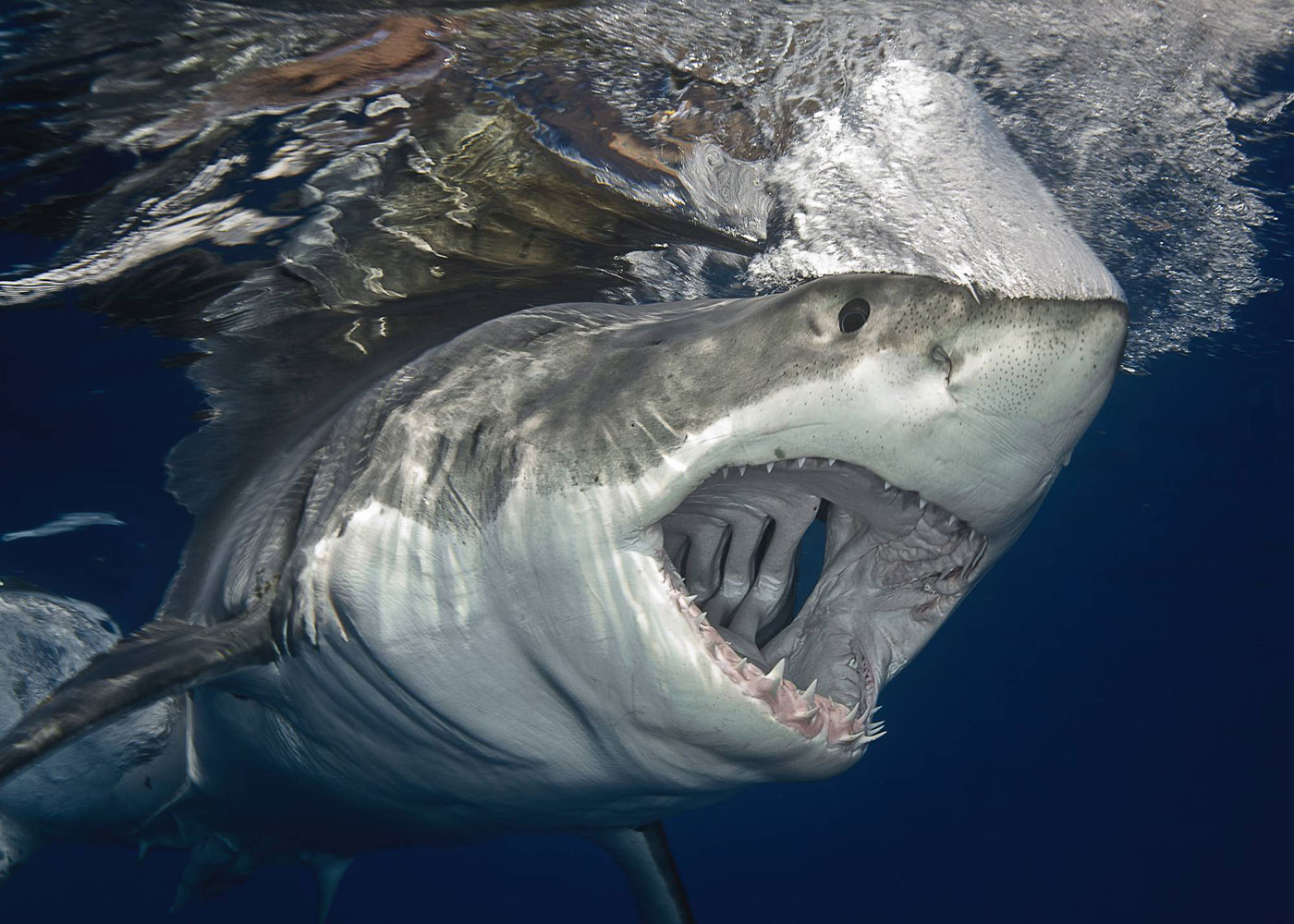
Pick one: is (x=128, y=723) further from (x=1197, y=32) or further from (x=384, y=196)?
(x=1197, y=32)

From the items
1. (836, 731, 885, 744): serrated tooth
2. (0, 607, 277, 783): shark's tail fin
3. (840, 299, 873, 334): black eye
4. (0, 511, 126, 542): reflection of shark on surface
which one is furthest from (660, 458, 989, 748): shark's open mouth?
(0, 511, 126, 542): reflection of shark on surface

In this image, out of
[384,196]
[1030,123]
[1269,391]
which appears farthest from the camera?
[1269,391]

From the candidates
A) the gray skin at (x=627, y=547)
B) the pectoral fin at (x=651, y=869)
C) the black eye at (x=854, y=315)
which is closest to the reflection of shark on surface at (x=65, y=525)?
the gray skin at (x=627, y=547)

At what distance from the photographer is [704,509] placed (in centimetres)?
319

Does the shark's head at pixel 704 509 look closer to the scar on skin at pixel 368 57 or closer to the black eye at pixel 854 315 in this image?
the black eye at pixel 854 315

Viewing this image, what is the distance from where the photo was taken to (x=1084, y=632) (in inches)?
1351

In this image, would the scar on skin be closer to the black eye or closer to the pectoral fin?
the black eye

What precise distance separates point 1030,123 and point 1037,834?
259 feet

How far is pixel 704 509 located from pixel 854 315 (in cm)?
125

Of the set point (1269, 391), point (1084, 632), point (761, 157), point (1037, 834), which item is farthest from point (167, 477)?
point (1037, 834)

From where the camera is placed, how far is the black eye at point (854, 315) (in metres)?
2.12

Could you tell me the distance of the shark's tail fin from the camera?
8.77ft

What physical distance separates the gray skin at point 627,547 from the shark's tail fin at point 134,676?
13 mm

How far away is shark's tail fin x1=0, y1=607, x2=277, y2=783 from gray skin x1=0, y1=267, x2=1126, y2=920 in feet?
0.04
